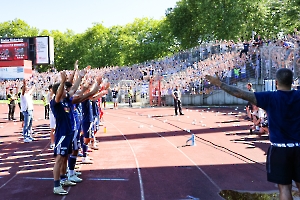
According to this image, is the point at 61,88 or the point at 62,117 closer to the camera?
the point at 61,88

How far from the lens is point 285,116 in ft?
13.8

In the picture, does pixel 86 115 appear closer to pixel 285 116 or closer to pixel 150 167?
pixel 150 167

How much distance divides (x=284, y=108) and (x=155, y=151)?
6344 millimetres

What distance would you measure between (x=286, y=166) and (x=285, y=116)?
1.85ft

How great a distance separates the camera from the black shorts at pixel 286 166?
13.4 feet

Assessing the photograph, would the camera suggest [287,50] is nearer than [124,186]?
No

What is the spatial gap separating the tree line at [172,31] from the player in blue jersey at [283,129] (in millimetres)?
29803

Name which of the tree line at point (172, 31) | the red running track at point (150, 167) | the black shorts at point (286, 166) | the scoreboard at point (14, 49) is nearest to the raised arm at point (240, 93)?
the black shorts at point (286, 166)

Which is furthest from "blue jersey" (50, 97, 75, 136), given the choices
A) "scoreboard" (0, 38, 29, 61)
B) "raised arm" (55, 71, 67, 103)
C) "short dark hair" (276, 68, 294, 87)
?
"scoreboard" (0, 38, 29, 61)

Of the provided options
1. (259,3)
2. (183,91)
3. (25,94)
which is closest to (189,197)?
(25,94)

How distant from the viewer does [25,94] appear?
12000 mm

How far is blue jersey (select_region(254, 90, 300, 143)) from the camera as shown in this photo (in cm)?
417

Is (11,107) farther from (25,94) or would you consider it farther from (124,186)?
(124,186)

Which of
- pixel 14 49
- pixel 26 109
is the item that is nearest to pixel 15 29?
pixel 14 49
